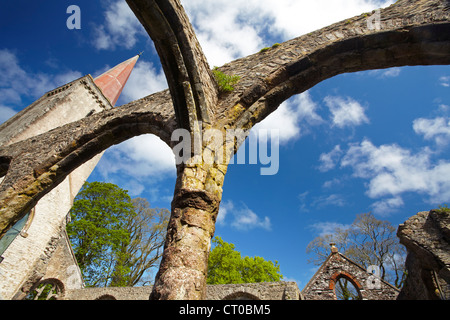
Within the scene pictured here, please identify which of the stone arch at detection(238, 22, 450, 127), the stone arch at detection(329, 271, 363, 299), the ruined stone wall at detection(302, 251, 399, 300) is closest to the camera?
the stone arch at detection(238, 22, 450, 127)

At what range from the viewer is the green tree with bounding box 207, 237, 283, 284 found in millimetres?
21116

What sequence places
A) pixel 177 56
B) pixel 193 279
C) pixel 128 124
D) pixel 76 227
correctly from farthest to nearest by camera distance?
pixel 76 227, pixel 128 124, pixel 177 56, pixel 193 279

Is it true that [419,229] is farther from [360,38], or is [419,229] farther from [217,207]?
[217,207]

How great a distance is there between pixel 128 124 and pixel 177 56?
2159 millimetres

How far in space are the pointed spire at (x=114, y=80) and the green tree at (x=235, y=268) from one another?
607 inches

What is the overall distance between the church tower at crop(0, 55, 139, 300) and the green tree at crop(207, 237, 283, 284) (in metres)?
11.4

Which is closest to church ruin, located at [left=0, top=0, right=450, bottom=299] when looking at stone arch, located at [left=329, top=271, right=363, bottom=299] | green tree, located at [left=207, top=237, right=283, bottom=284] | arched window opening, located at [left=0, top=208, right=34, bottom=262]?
arched window opening, located at [left=0, top=208, right=34, bottom=262]

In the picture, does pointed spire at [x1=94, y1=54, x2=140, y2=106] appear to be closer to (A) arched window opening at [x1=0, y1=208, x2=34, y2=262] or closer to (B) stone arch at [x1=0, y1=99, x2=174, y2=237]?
(A) arched window opening at [x1=0, y1=208, x2=34, y2=262]

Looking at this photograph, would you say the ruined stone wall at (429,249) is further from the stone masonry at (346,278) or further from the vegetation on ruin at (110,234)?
the vegetation on ruin at (110,234)

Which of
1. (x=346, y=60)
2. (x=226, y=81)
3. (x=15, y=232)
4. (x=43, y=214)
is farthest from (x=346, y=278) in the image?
(x=15, y=232)

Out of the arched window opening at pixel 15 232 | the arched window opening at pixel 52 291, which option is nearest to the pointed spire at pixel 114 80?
the arched window opening at pixel 15 232

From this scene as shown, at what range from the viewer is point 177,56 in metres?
3.51

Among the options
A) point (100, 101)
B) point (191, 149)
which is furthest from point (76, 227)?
point (191, 149)

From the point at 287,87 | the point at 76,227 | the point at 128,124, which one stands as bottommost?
the point at 287,87
